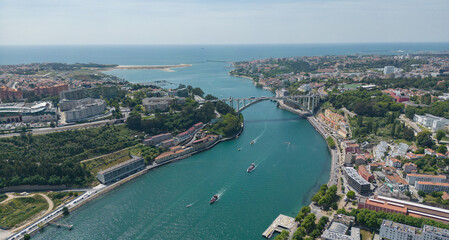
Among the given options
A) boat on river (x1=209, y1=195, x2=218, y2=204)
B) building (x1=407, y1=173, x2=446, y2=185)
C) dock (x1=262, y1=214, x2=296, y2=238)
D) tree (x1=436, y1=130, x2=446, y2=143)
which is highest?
tree (x1=436, y1=130, x2=446, y2=143)

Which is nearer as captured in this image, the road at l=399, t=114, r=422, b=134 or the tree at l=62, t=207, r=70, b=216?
the tree at l=62, t=207, r=70, b=216

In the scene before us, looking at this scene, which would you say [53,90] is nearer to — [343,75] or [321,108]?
[321,108]

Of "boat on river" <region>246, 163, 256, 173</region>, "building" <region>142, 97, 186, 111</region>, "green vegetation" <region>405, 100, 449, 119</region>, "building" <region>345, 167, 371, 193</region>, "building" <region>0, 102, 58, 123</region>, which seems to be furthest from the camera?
"building" <region>142, 97, 186, 111</region>

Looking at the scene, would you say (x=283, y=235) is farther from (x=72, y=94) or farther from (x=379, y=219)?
(x=72, y=94)

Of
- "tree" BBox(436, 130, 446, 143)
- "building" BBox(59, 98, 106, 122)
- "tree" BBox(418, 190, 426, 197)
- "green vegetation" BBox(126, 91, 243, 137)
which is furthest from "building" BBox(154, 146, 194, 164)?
"tree" BBox(436, 130, 446, 143)

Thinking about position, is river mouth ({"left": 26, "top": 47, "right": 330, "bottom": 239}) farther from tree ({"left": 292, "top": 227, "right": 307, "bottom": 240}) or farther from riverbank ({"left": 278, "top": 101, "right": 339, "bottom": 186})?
tree ({"left": 292, "top": 227, "right": 307, "bottom": 240})

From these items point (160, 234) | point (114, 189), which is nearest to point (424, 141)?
point (160, 234)

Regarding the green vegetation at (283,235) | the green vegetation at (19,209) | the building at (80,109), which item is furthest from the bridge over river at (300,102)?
the green vegetation at (283,235)
